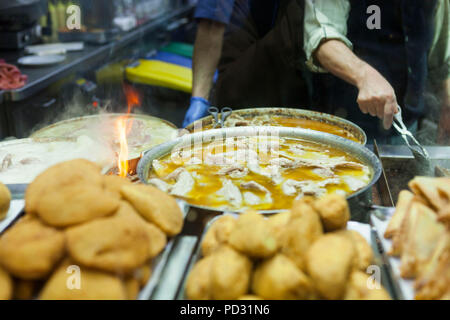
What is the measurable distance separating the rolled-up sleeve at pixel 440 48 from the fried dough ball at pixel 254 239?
2654mm

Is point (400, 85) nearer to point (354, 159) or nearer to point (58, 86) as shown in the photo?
point (354, 159)

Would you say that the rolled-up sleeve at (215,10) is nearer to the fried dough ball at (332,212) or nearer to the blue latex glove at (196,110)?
the blue latex glove at (196,110)

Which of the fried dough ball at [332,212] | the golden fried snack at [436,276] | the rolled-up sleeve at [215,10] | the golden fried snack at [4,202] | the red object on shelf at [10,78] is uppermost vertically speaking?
the rolled-up sleeve at [215,10]

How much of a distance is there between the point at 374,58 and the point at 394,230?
2.20 metres

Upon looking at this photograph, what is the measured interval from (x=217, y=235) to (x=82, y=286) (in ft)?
1.19

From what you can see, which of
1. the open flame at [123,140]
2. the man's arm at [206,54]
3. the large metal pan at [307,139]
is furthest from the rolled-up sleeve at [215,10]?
the large metal pan at [307,139]

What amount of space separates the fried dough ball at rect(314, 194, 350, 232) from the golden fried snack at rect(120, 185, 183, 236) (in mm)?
397

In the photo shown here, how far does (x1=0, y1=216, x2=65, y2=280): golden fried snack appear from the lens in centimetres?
94

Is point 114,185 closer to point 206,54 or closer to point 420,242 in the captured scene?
point 420,242

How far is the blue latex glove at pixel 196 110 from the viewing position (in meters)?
3.05

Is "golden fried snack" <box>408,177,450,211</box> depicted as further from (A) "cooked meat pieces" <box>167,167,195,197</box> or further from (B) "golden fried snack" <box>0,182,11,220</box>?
(B) "golden fried snack" <box>0,182,11,220</box>

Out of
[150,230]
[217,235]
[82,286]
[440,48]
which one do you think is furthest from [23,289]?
[440,48]

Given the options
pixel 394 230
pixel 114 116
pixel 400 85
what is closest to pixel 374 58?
pixel 400 85

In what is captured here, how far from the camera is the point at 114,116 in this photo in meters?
2.66
